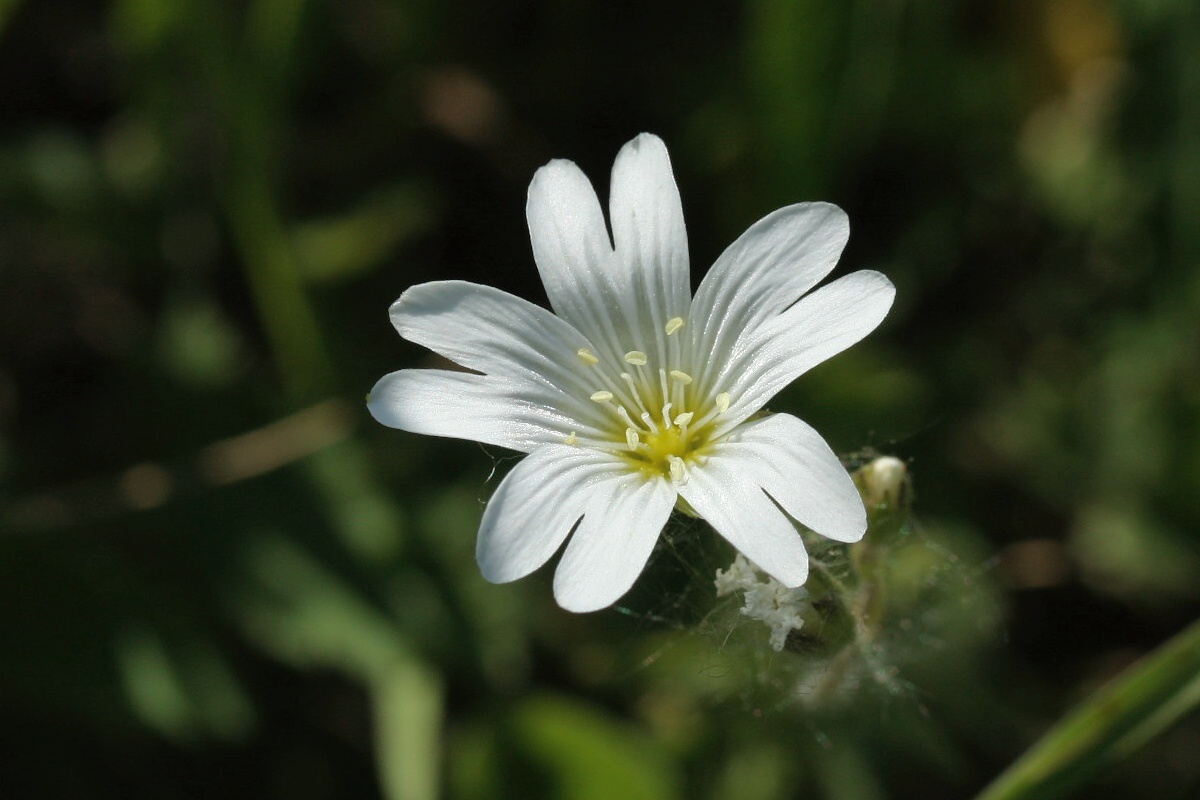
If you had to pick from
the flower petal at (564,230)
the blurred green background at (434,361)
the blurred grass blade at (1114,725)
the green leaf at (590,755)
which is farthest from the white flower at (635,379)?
the green leaf at (590,755)

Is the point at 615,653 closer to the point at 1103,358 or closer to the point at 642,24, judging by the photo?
the point at 1103,358

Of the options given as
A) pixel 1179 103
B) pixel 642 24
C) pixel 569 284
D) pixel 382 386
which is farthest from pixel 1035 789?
pixel 642 24

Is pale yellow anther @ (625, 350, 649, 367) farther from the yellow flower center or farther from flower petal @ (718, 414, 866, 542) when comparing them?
flower petal @ (718, 414, 866, 542)

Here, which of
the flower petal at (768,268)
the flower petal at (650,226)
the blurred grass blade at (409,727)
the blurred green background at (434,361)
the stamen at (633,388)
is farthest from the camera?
the blurred green background at (434,361)

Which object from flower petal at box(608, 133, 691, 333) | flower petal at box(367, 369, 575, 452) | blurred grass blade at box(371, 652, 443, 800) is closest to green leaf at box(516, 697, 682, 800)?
blurred grass blade at box(371, 652, 443, 800)

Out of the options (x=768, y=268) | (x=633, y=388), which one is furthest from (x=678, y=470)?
(x=768, y=268)

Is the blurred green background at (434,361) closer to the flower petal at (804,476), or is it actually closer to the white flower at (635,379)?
the white flower at (635,379)
